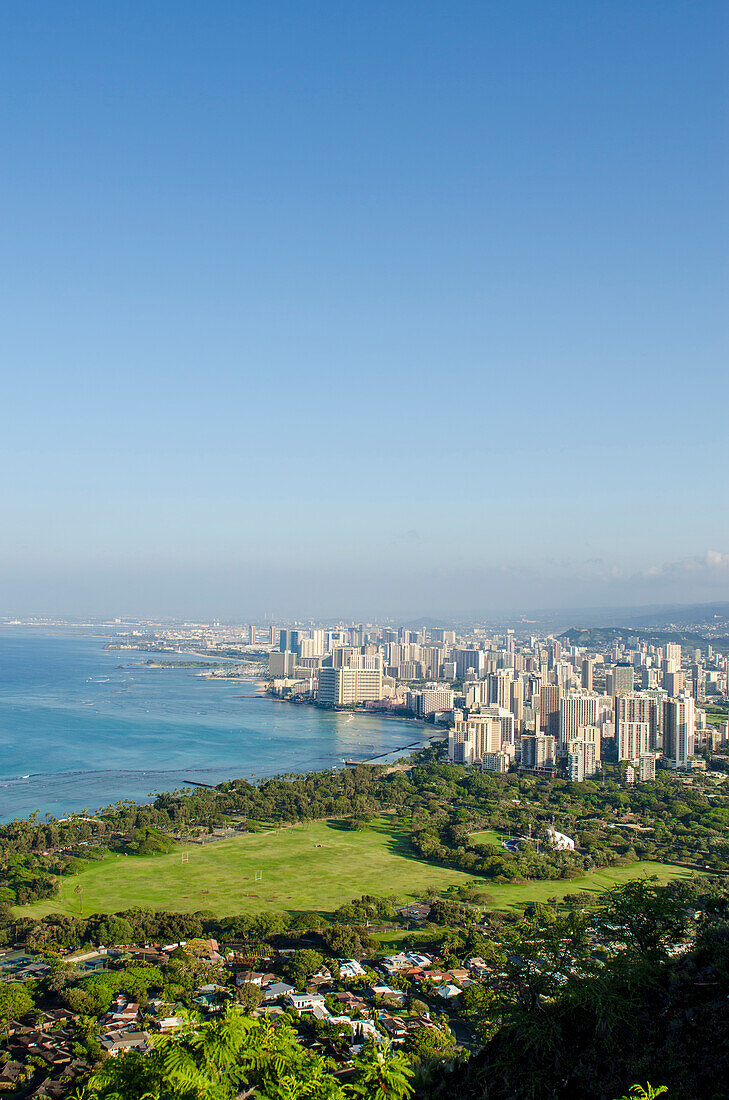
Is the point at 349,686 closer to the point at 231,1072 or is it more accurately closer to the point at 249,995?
the point at 249,995

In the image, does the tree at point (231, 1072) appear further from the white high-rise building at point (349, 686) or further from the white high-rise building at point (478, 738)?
the white high-rise building at point (349, 686)

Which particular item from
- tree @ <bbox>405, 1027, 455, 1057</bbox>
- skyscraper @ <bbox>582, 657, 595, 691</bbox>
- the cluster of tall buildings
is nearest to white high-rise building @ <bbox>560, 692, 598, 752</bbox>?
the cluster of tall buildings

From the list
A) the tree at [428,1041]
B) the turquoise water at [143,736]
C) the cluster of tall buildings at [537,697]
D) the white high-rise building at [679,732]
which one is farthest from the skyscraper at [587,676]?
the tree at [428,1041]

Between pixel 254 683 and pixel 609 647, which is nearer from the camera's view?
pixel 254 683

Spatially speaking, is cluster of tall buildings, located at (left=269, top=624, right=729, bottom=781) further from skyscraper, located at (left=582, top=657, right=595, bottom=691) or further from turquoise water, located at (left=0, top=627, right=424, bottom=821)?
turquoise water, located at (left=0, top=627, right=424, bottom=821)

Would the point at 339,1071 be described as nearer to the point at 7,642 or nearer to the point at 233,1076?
the point at 233,1076

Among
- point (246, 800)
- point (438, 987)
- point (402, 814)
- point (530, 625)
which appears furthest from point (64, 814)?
point (530, 625)

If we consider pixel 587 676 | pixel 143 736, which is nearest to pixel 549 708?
pixel 587 676
